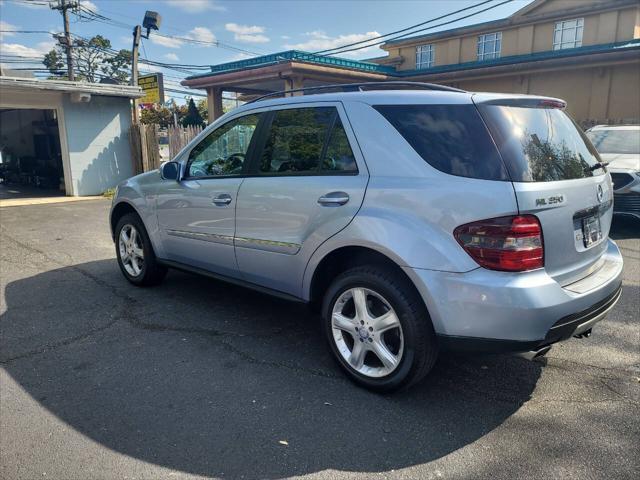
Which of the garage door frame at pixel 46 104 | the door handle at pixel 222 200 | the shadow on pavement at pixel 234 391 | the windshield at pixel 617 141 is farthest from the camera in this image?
the garage door frame at pixel 46 104

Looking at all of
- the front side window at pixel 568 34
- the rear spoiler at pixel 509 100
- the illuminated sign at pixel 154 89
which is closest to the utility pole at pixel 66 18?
the illuminated sign at pixel 154 89

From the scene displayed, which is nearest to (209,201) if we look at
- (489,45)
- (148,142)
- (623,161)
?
(623,161)

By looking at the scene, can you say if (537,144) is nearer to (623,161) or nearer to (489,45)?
(623,161)

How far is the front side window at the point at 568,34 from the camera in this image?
70.1 feet

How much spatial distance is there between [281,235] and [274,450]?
1465 mm

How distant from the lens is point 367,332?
310cm

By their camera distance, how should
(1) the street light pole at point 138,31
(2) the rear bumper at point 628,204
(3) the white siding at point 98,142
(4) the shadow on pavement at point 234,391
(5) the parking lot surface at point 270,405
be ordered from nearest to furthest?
(5) the parking lot surface at point 270,405
(4) the shadow on pavement at point 234,391
(2) the rear bumper at point 628,204
(3) the white siding at point 98,142
(1) the street light pole at point 138,31

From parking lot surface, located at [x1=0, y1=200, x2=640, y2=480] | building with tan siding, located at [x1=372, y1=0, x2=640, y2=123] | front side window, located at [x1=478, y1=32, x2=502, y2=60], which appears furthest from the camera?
front side window, located at [x1=478, y1=32, x2=502, y2=60]

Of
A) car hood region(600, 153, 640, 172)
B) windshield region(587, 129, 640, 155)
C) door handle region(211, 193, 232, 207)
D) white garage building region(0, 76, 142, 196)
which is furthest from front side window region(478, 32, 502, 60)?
door handle region(211, 193, 232, 207)

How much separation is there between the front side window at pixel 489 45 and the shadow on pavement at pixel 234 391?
2348 cm

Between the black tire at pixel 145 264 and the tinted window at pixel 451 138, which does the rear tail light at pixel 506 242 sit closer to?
the tinted window at pixel 451 138

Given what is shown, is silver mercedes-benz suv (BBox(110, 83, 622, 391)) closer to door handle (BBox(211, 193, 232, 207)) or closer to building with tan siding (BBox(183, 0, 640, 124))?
door handle (BBox(211, 193, 232, 207))

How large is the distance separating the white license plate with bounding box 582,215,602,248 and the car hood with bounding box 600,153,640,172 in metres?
5.62

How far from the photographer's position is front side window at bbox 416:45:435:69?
26.5 m
